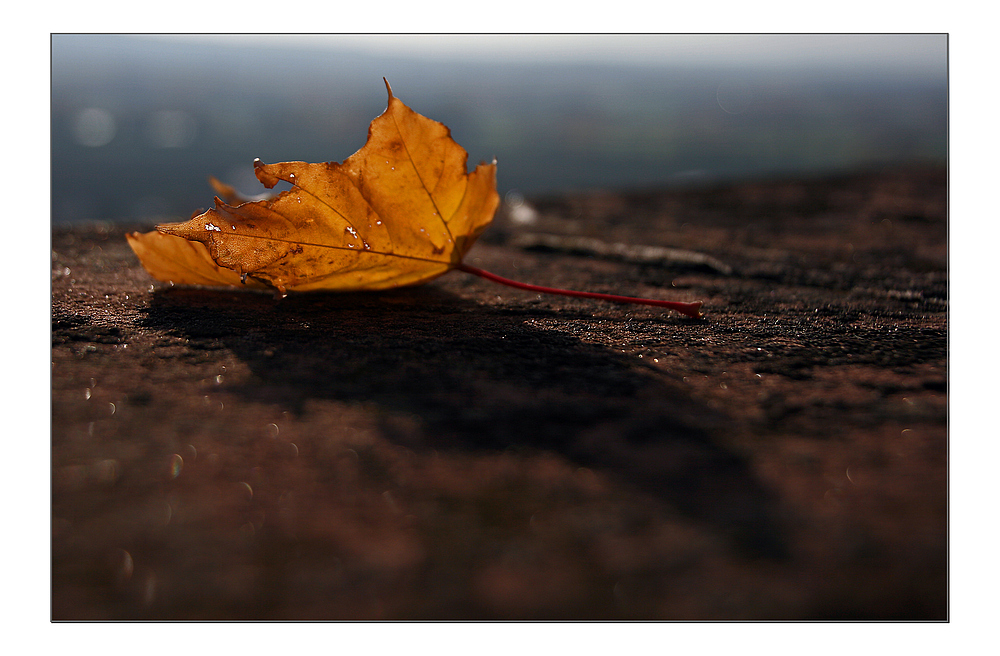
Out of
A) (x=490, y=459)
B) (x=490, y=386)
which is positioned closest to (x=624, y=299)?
(x=490, y=386)

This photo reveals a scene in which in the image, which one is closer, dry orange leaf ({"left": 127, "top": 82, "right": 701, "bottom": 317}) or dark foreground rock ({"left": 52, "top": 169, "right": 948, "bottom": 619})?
dark foreground rock ({"left": 52, "top": 169, "right": 948, "bottom": 619})

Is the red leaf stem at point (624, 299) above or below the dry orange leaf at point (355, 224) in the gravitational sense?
below

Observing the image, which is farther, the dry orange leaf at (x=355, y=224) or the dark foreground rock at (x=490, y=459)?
the dry orange leaf at (x=355, y=224)

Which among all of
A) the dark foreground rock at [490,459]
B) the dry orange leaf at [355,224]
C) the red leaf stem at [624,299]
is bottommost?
the dark foreground rock at [490,459]

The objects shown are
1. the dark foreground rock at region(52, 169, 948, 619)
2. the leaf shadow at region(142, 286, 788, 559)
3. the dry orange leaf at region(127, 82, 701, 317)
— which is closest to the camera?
the dark foreground rock at region(52, 169, 948, 619)

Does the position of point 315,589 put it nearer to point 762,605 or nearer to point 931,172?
point 762,605

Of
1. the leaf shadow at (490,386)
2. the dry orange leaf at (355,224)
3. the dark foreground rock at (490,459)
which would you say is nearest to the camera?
the dark foreground rock at (490,459)
